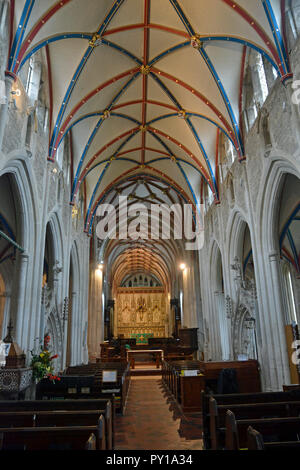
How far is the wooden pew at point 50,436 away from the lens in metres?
3.78

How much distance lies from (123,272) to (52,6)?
4124 cm

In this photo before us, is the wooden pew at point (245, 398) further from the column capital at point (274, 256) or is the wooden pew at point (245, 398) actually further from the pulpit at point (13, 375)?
the column capital at point (274, 256)

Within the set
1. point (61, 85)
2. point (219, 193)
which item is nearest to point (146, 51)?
point (61, 85)

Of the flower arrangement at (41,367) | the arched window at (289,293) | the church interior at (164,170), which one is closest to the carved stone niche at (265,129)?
the church interior at (164,170)

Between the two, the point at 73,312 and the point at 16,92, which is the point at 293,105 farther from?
the point at 73,312

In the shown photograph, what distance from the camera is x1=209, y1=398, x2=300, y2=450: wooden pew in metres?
5.05

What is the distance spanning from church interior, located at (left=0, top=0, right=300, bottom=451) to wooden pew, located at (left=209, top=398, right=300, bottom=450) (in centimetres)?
2

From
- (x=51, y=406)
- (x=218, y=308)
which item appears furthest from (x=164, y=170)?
(x=51, y=406)

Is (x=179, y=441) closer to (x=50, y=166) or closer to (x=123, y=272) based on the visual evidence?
(x=50, y=166)

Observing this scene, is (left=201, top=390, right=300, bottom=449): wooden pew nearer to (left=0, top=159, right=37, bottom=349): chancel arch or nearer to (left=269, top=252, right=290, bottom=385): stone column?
(left=269, top=252, right=290, bottom=385): stone column

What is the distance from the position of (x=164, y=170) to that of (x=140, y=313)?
29.8 metres

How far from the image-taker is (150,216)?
98.5 ft

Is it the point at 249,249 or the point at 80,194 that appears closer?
the point at 249,249
